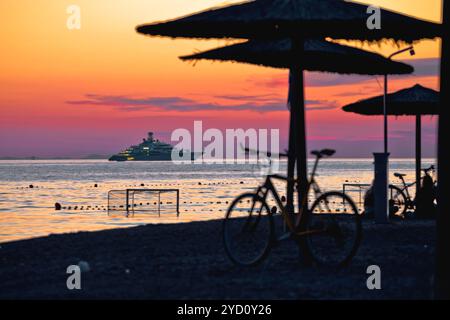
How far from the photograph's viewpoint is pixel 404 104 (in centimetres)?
1886

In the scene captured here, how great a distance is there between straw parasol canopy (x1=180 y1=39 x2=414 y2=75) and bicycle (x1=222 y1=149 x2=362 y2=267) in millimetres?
3186

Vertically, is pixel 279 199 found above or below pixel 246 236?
above

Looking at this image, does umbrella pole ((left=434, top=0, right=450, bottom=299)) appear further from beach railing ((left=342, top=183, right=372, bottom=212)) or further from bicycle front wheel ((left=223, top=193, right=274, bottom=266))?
beach railing ((left=342, top=183, right=372, bottom=212))

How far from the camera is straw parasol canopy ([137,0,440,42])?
9.28 m

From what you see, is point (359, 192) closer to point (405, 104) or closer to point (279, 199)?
point (405, 104)

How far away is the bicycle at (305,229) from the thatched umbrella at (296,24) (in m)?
0.41

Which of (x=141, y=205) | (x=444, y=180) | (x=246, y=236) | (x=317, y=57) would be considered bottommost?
(x=141, y=205)

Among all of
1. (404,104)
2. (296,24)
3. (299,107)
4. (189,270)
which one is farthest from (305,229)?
(404,104)

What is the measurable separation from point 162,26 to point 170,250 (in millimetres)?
3913

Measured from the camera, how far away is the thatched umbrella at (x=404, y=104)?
18766 millimetres

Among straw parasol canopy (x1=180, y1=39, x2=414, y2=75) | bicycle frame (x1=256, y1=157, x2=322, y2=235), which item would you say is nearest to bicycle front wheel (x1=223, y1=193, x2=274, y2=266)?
bicycle frame (x1=256, y1=157, x2=322, y2=235)

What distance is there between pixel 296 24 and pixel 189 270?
3.42 meters

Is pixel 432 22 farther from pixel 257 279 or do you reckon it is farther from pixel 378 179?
pixel 378 179
